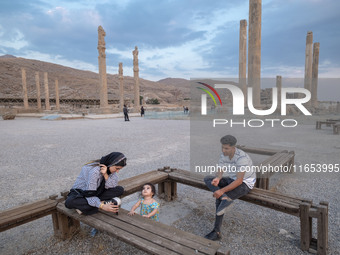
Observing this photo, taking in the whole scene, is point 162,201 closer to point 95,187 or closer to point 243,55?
point 95,187

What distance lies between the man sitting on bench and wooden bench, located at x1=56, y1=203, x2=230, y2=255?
0.83m

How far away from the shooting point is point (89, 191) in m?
2.69

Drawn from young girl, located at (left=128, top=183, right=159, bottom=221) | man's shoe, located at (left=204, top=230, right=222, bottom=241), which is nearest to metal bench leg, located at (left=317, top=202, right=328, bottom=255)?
man's shoe, located at (left=204, top=230, right=222, bottom=241)

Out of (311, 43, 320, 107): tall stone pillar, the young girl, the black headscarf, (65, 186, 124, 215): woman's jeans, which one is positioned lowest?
the young girl

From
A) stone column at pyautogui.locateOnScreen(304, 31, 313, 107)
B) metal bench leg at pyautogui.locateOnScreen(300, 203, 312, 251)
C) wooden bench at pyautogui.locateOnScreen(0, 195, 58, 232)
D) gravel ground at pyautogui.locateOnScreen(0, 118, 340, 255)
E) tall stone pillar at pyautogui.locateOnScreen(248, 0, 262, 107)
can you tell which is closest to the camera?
wooden bench at pyautogui.locateOnScreen(0, 195, 58, 232)

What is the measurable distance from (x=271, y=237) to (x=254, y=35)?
1653 cm

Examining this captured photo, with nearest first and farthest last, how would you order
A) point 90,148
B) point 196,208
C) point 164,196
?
point 196,208 → point 164,196 → point 90,148

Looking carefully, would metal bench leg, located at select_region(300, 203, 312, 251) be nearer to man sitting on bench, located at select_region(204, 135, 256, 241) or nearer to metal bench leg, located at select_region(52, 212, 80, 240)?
man sitting on bench, located at select_region(204, 135, 256, 241)

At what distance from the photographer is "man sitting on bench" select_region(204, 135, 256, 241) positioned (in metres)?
2.89

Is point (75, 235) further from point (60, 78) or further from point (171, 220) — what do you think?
point (60, 78)

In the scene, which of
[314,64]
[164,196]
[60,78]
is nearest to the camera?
[164,196]

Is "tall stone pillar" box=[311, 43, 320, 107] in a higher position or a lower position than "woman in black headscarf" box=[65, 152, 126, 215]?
higher

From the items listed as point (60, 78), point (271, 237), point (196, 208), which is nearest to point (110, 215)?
point (196, 208)

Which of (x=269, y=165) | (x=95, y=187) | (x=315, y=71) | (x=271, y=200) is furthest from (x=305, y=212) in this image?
(x=315, y=71)
